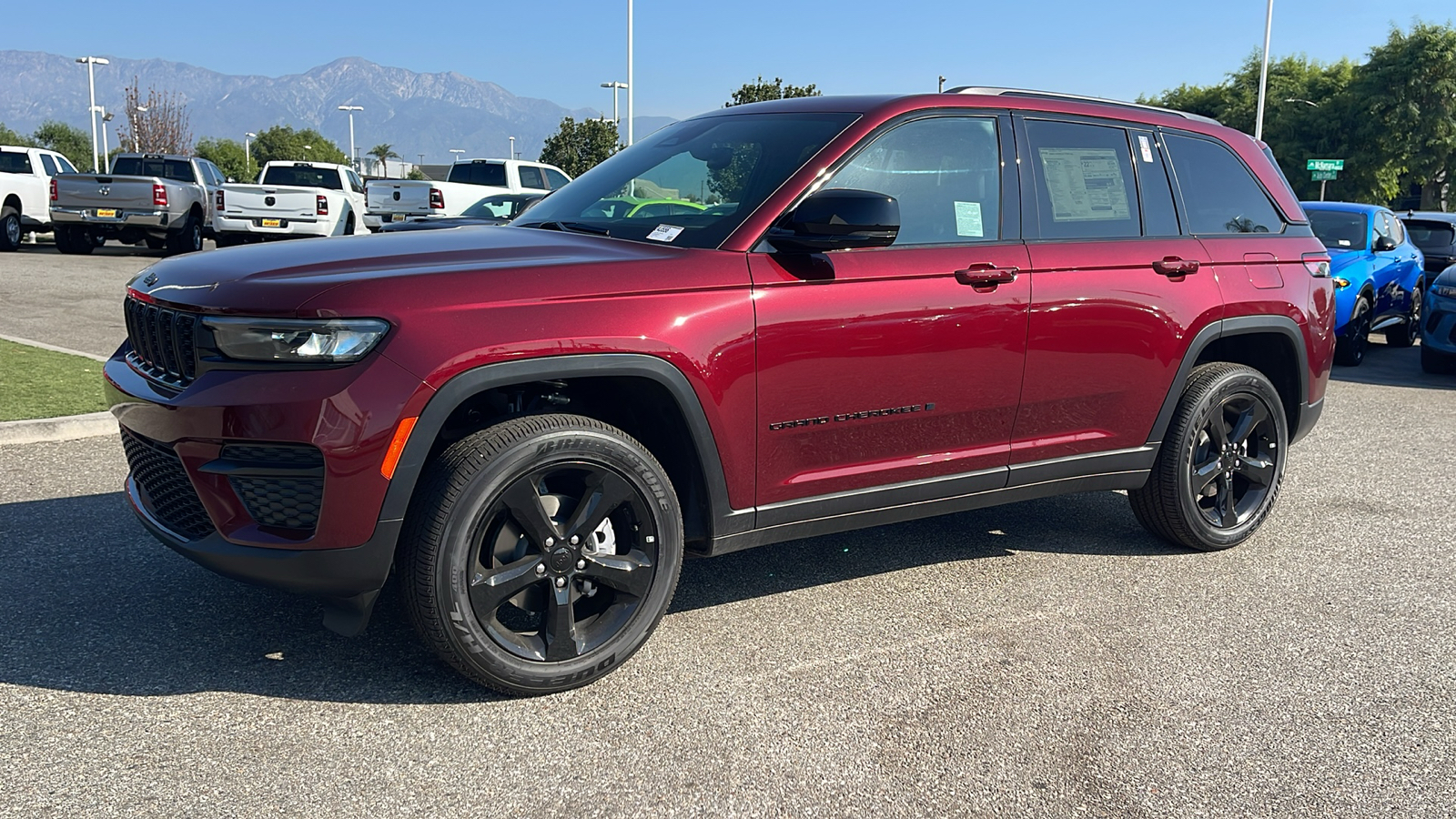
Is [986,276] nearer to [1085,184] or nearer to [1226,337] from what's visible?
[1085,184]

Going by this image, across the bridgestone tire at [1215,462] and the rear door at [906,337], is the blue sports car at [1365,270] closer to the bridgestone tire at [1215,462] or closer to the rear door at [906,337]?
the bridgestone tire at [1215,462]

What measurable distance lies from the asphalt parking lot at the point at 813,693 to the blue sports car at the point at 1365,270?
24.0 feet

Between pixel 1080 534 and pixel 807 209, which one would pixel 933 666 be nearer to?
pixel 807 209

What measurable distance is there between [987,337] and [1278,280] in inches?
73.3

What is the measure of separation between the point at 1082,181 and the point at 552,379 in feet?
7.96

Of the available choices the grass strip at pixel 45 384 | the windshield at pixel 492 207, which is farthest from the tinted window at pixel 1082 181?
the windshield at pixel 492 207

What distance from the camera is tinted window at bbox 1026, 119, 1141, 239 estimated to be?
450cm

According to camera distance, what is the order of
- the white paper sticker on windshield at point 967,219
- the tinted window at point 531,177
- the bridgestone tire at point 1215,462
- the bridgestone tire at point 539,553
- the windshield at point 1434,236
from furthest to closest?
the tinted window at point 531,177, the windshield at point 1434,236, the bridgestone tire at point 1215,462, the white paper sticker on windshield at point 967,219, the bridgestone tire at point 539,553

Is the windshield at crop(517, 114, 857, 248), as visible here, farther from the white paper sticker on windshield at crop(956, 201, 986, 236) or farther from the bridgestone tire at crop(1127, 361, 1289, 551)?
the bridgestone tire at crop(1127, 361, 1289, 551)

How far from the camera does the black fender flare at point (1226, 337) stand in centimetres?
486

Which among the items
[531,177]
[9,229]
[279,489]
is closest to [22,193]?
[9,229]

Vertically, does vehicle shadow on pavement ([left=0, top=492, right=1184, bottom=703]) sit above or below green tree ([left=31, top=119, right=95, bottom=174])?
below

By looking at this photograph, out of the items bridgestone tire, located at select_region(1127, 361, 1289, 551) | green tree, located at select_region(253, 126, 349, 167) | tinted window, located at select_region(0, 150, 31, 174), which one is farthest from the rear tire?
green tree, located at select_region(253, 126, 349, 167)

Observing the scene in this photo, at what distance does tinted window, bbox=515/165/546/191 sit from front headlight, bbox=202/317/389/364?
19449 mm
